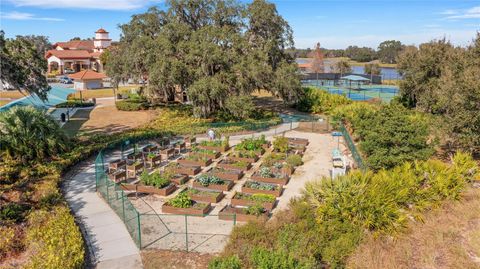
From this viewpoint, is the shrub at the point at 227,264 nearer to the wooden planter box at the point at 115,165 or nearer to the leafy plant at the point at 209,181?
the leafy plant at the point at 209,181

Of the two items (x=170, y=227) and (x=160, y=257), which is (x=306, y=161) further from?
(x=160, y=257)

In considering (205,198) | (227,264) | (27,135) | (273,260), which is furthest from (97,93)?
(273,260)

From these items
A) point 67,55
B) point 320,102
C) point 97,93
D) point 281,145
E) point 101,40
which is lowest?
point 281,145

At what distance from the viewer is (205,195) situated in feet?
48.8

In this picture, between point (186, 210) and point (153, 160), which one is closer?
point (186, 210)

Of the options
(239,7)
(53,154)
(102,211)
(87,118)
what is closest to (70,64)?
(87,118)

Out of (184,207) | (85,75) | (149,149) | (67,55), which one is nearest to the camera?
(184,207)

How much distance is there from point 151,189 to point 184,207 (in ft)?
8.64

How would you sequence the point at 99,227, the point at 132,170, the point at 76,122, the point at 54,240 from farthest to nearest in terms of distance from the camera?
1. the point at 76,122
2. the point at 132,170
3. the point at 99,227
4. the point at 54,240

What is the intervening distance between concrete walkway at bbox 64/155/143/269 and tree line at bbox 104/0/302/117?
10821mm

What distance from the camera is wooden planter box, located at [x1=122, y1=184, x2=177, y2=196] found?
15.6 m

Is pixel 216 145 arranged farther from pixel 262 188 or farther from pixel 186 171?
pixel 262 188

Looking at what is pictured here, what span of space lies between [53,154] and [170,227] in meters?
9.19

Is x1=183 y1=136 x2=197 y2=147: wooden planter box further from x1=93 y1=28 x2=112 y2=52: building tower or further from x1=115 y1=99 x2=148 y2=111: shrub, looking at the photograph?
x1=93 y1=28 x2=112 y2=52: building tower
